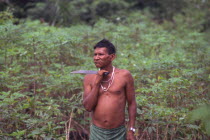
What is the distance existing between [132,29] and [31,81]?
14.1 feet

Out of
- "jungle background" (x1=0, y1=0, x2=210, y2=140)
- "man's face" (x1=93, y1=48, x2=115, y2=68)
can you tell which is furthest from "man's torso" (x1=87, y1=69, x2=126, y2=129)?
"jungle background" (x1=0, y1=0, x2=210, y2=140)

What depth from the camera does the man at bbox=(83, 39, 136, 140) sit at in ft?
9.18

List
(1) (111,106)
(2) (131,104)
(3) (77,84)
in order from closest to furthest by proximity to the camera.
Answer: (1) (111,106), (2) (131,104), (3) (77,84)

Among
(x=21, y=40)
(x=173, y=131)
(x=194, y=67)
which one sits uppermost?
(x=21, y=40)

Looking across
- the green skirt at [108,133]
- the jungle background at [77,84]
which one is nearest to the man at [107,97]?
the green skirt at [108,133]

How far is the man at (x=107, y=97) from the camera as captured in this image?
2797mm

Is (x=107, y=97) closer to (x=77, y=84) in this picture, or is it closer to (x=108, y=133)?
(x=108, y=133)

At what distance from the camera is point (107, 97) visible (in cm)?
283

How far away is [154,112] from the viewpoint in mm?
3684

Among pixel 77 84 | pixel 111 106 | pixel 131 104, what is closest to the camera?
pixel 111 106

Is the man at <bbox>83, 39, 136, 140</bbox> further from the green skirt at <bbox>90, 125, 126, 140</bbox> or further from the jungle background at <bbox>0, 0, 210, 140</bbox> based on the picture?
the jungle background at <bbox>0, 0, 210, 140</bbox>

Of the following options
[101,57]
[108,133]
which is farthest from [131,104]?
[101,57]

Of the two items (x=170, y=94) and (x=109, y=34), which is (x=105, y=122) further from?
(x=109, y=34)

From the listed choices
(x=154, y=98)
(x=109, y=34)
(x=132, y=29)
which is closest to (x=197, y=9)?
(x=132, y=29)
